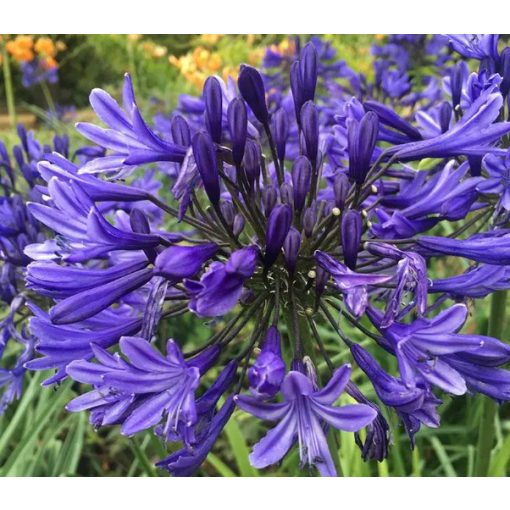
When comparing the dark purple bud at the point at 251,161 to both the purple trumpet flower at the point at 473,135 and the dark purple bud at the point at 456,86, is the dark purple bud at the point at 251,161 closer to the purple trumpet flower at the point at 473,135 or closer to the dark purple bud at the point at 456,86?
the purple trumpet flower at the point at 473,135

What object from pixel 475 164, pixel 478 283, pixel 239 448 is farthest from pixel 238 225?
pixel 239 448

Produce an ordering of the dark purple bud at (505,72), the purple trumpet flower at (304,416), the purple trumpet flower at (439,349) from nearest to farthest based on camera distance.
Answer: the purple trumpet flower at (304,416)
the purple trumpet flower at (439,349)
the dark purple bud at (505,72)

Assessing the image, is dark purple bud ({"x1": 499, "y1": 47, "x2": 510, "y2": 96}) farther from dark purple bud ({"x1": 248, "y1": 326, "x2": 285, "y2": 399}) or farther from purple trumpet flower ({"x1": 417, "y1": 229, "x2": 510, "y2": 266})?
dark purple bud ({"x1": 248, "y1": 326, "x2": 285, "y2": 399})

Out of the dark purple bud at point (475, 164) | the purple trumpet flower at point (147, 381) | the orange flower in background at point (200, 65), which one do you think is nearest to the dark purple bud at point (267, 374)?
the purple trumpet flower at point (147, 381)

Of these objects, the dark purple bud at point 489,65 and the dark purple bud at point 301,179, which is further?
the dark purple bud at point 489,65

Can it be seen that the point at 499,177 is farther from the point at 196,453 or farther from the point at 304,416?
the point at 196,453

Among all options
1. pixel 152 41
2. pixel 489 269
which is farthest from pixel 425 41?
pixel 152 41

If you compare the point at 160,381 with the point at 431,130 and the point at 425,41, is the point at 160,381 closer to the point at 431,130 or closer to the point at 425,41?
the point at 431,130

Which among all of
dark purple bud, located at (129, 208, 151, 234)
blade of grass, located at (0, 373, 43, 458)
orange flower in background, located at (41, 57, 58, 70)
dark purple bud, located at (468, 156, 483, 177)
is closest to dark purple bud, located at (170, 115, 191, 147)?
dark purple bud, located at (129, 208, 151, 234)
